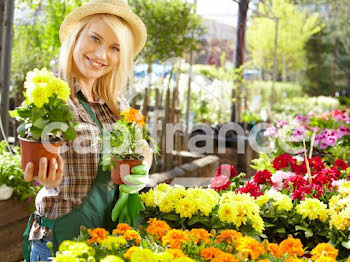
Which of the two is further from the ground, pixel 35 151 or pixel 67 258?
pixel 35 151

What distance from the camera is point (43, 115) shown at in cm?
106

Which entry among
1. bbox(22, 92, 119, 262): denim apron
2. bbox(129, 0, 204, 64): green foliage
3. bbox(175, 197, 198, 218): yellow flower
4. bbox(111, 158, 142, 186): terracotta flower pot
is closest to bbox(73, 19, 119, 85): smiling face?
bbox(22, 92, 119, 262): denim apron

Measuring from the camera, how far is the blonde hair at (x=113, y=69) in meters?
1.47

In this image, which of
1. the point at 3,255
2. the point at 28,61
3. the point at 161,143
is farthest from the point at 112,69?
the point at 28,61

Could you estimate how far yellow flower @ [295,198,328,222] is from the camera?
62.9 inches

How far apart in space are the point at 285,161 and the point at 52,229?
4.52ft

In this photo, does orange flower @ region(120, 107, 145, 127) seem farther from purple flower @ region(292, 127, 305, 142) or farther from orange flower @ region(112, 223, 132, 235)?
purple flower @ region(292, 127, 305, 142)

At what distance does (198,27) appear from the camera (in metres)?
5.15

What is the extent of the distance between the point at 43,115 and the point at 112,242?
35 centimetres

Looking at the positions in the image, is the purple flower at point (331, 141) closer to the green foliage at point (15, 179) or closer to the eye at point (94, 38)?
the green foliage at point (15, 179)

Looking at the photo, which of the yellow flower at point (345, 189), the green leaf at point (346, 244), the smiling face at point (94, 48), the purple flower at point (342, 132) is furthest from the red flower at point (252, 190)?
the purple flower at point (342, 132)

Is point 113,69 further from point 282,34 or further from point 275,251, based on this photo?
point 282,34

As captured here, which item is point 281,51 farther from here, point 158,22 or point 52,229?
point 52,229

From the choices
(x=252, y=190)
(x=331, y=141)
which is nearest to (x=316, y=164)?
(x=252, y=190)
